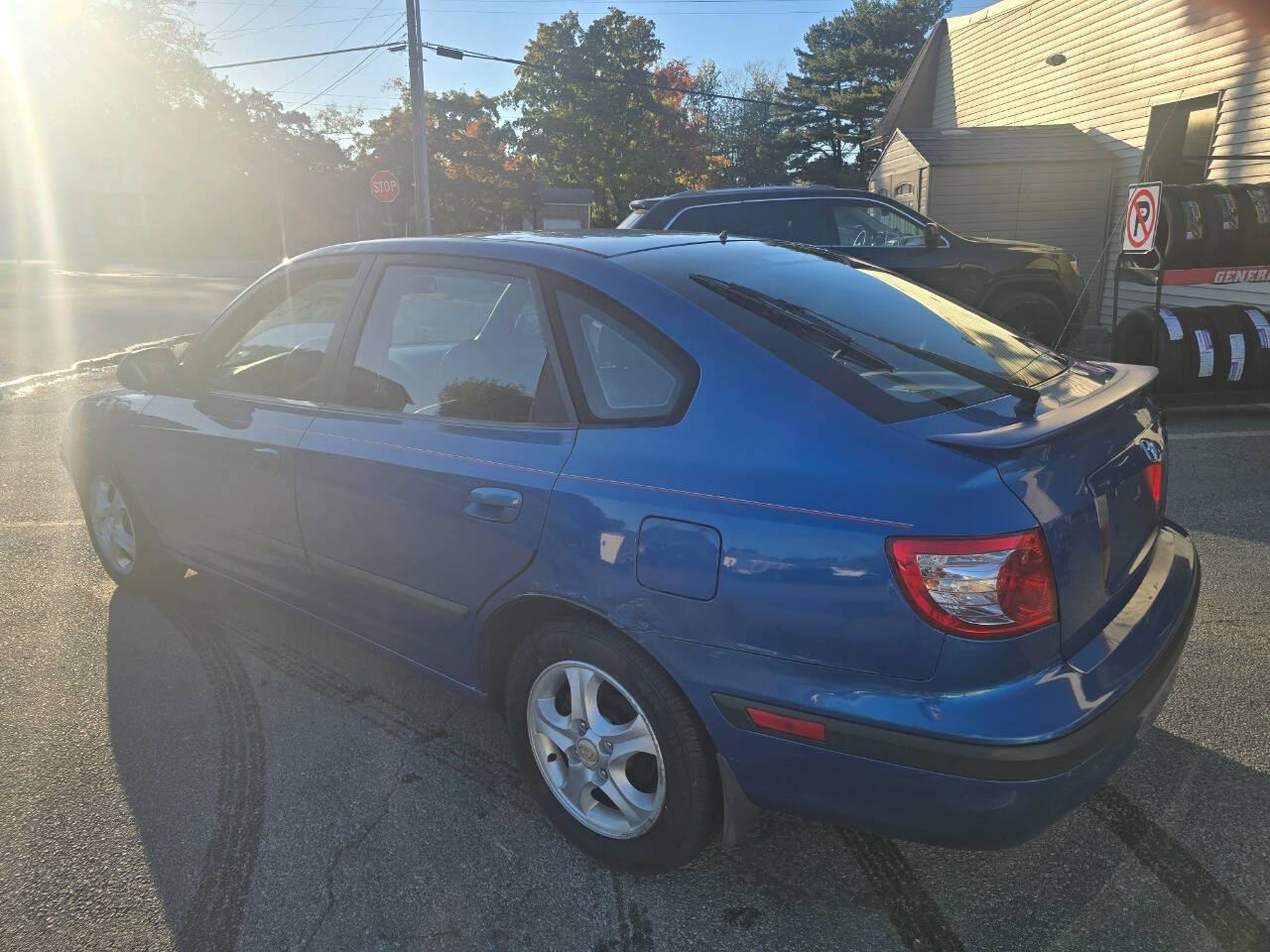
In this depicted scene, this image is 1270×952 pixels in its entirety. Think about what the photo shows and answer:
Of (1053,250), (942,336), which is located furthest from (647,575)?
(1053,250)

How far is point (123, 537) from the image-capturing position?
4.25 m

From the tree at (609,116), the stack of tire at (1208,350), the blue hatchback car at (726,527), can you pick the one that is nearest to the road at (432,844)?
the blue hatchback car at (726,527)

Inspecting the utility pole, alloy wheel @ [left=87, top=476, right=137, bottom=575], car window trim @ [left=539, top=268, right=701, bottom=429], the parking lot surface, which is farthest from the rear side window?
the utility pole

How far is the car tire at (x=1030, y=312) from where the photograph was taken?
354 inches

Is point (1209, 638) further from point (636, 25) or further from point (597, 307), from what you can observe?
point (636, 25)

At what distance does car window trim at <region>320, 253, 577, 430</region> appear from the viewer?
2459 mm

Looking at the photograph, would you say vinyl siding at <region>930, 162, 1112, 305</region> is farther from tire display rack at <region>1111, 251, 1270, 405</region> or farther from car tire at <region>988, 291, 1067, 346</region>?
car tire at <region>988, 291, 1067, 346</region>

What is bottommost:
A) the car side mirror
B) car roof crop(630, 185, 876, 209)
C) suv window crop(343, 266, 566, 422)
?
the car side mirror

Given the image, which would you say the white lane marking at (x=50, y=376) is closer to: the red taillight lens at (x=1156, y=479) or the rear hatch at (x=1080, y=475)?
the rear hatch at (x=1080, y=475)

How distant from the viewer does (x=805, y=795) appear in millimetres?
2025

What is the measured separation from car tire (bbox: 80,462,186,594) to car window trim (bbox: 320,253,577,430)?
1.55 metres

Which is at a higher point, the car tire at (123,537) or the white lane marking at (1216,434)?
the car tire at (123,537)

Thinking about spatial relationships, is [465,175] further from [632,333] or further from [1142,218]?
[632,333]

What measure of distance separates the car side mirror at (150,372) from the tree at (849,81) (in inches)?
1779
